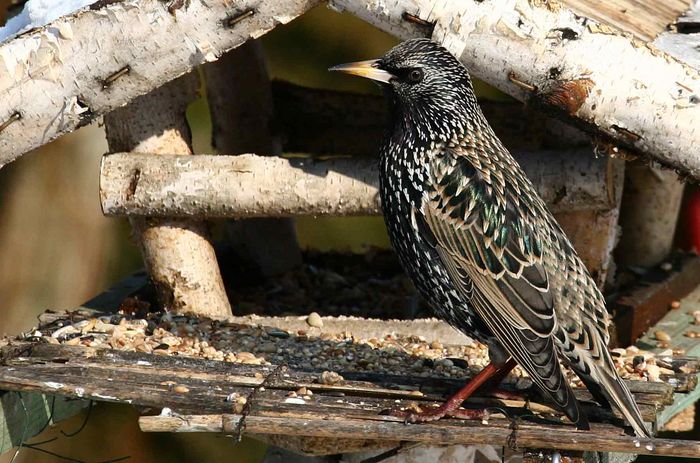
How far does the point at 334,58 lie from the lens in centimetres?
852

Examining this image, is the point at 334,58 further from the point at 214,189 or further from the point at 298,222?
the point at 214,189

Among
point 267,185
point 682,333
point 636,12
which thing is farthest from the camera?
point 682,333

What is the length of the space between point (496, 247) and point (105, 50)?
1512 millimetres

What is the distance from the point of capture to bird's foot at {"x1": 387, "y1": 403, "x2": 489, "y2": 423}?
387 cm

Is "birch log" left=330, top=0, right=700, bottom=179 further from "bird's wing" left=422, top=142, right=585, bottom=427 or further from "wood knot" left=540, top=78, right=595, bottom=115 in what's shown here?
"bird's wing" left=422, top=142, right=585, bottom=427

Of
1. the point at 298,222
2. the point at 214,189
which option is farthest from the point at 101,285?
the point at 214,189

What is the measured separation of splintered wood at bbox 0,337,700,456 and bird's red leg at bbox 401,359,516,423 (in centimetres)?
3

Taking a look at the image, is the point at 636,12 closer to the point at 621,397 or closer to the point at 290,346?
the point at 621,397

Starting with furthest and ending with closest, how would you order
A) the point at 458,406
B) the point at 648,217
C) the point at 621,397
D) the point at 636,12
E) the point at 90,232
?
1. the point at 90,232
2. the point at 648,217
3. the point at 636,12
4. the point at 458,406
5. the point at 621,397

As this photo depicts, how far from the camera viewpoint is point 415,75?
4.30 meters

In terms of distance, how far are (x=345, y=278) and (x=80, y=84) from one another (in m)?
2.22

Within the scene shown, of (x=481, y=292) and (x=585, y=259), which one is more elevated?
(x=481, y=292)

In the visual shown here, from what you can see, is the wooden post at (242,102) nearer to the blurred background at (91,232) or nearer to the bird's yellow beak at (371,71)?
the blurred background at (91,232)

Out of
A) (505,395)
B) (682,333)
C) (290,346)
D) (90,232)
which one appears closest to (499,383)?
(505,395)
